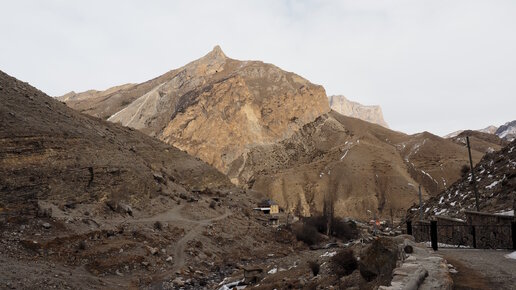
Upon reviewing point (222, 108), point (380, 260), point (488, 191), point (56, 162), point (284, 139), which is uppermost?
point (222, 108)

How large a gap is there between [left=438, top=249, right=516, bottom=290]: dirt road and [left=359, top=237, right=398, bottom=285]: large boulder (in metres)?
1.47

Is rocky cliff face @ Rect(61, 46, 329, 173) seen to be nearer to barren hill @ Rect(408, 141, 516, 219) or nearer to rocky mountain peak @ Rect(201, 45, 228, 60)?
rocky mountain peak @ Rect(201, 45, 228, 60)

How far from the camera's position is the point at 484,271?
9.13 meters

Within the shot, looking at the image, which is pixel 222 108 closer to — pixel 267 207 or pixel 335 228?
pixel 267 207

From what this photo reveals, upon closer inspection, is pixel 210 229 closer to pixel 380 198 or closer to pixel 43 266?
pixel 43 266

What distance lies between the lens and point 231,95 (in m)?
134

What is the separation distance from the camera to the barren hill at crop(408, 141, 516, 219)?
19.1 metres

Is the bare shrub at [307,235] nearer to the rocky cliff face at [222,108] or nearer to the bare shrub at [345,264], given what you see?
the bare shrub at [345,264]

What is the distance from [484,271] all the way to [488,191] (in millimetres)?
15391

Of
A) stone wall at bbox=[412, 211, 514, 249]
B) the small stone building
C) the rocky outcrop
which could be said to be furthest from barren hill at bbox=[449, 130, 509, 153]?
stone wall at bbox=[412, 211, 514, 249]

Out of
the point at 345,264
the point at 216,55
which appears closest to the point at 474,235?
the point at 345,264

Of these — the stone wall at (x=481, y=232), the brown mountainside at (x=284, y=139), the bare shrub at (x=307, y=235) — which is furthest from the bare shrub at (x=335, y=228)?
the brown mountainside at (x=284, y=139)

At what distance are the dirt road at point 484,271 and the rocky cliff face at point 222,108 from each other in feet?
358

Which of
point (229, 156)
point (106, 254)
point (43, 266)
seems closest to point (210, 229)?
point (106, 254)
